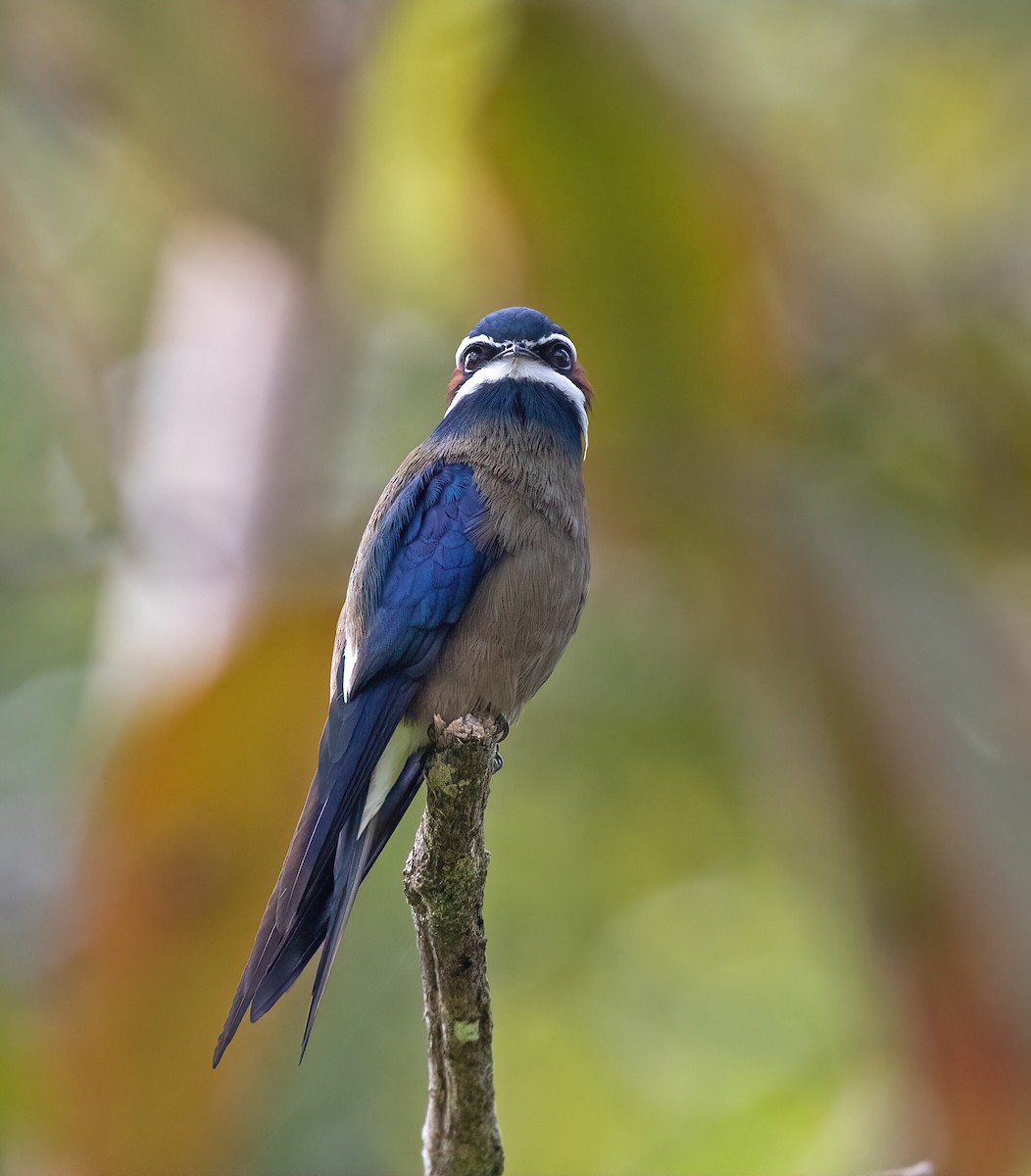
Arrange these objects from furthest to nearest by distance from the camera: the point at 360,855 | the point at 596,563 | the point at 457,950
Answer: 1. the point at 596,563
2. the point at 360,855
3. the point at 457,950

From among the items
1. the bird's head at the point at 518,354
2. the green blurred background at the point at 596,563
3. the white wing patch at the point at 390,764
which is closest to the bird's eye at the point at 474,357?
the bird's head at the point at 518,354

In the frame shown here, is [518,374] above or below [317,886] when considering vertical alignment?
above

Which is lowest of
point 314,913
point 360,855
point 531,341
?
point 314,913

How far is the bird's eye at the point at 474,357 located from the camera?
5.46 m

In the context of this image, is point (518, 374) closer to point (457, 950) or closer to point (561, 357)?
point (561, 357)

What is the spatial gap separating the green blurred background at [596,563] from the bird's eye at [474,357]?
22.2 inches

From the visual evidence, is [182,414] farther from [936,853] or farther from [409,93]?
[936,853]

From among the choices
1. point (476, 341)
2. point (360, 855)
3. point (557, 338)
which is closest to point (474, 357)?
point (476, 341)

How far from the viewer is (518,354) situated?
536 cm

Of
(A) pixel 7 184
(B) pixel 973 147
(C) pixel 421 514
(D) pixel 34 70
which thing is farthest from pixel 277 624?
(B) pixel 973 147

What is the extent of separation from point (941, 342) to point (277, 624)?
3168 mm

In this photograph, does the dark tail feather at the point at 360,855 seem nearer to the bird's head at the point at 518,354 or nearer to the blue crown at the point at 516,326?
the bird's head at the point at 518,354

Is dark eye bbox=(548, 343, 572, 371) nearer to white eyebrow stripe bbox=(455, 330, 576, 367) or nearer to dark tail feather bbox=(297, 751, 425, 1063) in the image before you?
white eyebrow stripe bbox=(455, 330, 576, 367)

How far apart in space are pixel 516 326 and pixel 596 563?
5.79 ft
